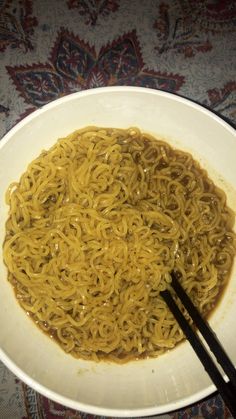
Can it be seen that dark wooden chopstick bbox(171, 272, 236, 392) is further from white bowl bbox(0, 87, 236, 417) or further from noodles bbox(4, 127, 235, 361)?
white bowl bbox(0, 87, 236, 417)

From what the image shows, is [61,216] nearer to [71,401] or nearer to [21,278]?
[21,278]

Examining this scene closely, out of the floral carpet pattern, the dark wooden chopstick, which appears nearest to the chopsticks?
the dark wooden chopstick

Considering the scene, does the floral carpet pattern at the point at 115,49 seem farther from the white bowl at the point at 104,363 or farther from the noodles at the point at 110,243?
the noodles at the point at 110,243

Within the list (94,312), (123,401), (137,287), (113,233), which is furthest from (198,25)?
(123,401)

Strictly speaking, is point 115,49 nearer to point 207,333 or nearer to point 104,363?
point 207,333

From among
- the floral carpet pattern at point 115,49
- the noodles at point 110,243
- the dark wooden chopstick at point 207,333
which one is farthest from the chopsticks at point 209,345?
the floral carpet pattern at point 115,49

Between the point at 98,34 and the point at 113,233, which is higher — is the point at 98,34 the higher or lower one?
the higher one

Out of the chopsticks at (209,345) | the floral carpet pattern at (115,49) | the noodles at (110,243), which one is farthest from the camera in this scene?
the floral carpet pattern at (115,49)
